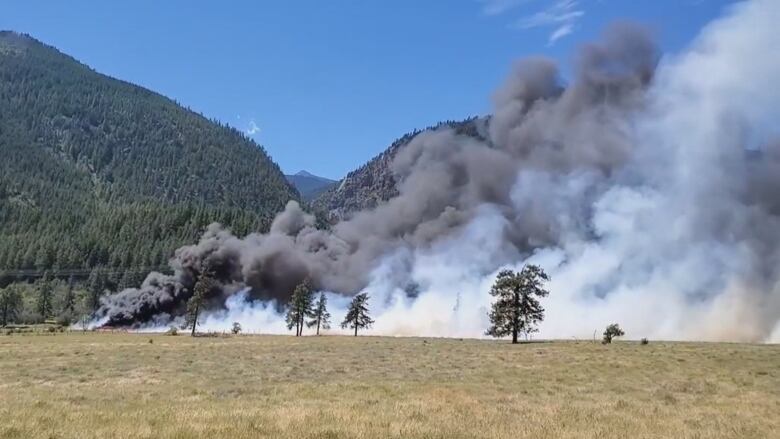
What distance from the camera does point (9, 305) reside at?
148375 mm

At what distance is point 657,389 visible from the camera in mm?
35094

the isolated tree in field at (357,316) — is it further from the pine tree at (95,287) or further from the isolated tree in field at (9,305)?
the pine tree at (95,287)

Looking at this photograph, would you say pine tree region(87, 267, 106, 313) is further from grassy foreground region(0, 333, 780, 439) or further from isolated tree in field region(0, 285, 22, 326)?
grassy foreground region(0, 333, 780, 439)

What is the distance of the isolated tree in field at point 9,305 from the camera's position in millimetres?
143250

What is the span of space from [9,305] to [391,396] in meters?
150

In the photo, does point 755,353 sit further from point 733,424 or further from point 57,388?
point 57,388

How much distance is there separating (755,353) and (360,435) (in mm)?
53726

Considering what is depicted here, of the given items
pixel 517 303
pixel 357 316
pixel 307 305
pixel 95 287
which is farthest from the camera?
pixel 95 287

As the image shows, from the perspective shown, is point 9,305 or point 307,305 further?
point 9,305

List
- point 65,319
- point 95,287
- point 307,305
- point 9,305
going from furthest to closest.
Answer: point 95,287 < point 65,319 < point 9,305 < point 307,305

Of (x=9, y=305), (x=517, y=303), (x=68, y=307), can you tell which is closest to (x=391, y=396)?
(x=517, y=303)

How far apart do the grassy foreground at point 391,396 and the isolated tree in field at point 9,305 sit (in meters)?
101

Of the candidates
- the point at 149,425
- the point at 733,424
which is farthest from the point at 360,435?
the point at 733,424

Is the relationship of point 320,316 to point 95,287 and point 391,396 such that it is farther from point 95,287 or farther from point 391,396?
point 391,396
